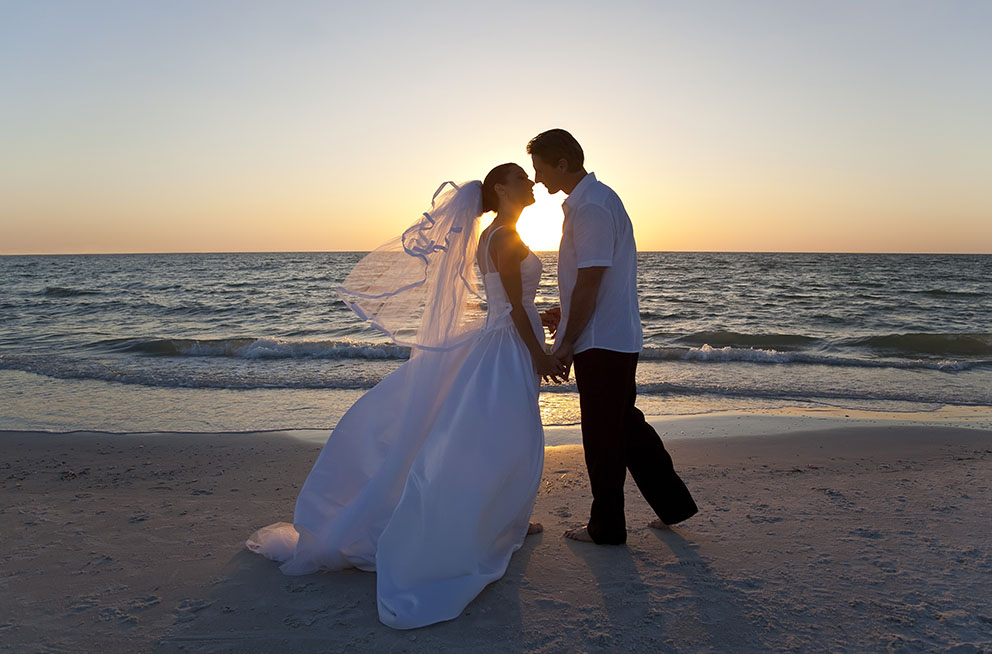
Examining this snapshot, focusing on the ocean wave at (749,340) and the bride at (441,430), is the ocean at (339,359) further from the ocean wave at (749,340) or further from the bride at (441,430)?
the bride at (441,430)

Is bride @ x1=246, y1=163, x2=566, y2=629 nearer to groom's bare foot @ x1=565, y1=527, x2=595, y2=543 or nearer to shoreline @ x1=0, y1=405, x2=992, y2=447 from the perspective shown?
groom's bare foot @ x1=565, y1=527, x2=595, y2=543

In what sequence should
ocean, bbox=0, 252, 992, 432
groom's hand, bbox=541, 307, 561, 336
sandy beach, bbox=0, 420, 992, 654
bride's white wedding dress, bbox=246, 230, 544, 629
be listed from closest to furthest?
sandy beach, bbox=0, 420, 992, 654, bride's white wedding dress, bbox=246, 230, 544, 629, groom's hand, bbox=541, 307, 561, 336, ocean, bbox=0, 252, 992, 432

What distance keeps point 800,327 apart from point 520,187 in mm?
16756

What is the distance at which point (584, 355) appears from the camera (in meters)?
3.38

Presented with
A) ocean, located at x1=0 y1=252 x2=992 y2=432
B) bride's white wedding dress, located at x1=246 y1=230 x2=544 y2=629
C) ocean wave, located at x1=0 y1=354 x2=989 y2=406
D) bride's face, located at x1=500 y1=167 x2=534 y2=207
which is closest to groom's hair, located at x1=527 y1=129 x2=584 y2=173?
bride's face, located at x1=500 y1=167 x2=534 y2=207

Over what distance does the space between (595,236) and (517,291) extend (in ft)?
1.59

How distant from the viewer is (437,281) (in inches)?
140

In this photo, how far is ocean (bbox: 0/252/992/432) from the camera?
8.23 metres

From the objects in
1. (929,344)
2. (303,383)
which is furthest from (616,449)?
(929,344)

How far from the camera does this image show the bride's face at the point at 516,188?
3.40 metres

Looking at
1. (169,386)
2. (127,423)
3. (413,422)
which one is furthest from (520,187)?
(169,386)

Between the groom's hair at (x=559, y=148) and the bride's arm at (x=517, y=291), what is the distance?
0.43 metres

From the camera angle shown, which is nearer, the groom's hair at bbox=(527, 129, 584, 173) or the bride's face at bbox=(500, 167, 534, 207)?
the groom's hair at bbox=(527, 129, 584, 173)

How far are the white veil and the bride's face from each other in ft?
0.59
